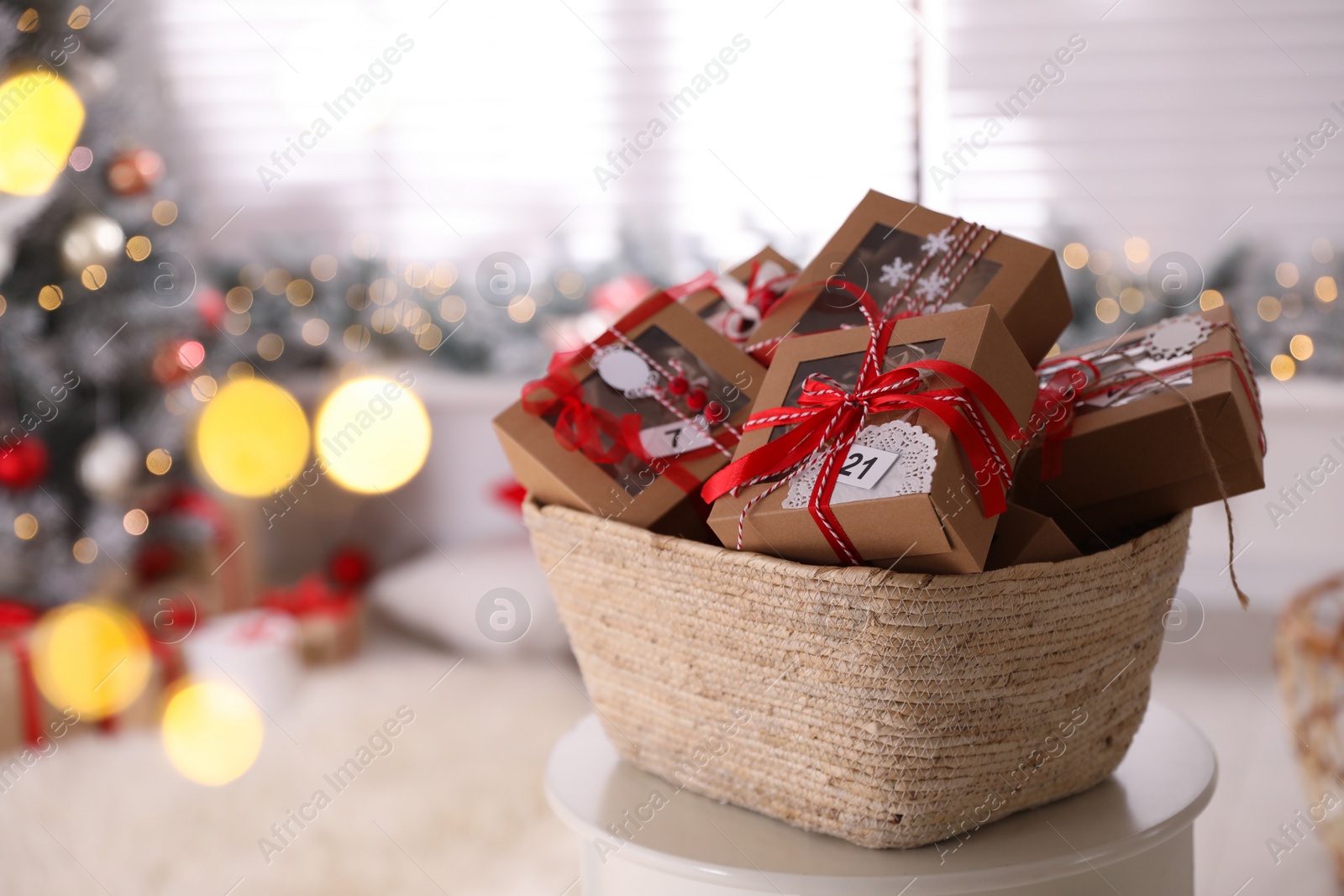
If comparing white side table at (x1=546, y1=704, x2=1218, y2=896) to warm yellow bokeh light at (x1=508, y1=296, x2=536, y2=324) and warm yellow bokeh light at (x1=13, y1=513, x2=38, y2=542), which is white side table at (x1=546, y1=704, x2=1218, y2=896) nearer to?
warm yellow bokeh light at (x1=13, y1=513, x2=38, y2=542)

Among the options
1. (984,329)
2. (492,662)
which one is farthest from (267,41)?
(984,329)

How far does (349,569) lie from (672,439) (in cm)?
191

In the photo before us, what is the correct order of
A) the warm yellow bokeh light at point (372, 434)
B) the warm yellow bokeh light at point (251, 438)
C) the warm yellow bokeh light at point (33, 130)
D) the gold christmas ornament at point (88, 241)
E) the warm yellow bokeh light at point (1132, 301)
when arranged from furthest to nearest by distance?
the warm yellow bokeh light at point (372, 434) < the warm yellow bokeh light at point (251, 438) < the warm yellow bokeh light at point (1132, 301) < the gold christmas ornament at point (88, 241) < the warm yellow bokeh light at point (33, 130)

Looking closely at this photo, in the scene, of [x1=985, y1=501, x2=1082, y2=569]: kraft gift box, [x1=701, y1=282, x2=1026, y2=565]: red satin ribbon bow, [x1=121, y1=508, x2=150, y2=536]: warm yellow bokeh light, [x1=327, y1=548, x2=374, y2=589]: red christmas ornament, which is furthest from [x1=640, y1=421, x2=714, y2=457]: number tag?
[x1=327, y1=548, x2=374, y2=589]: red christmas ornament

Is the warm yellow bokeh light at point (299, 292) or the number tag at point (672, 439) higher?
the number tag at point (672, 439)

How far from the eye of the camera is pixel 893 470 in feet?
2.19

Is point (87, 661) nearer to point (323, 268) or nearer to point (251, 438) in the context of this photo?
point (251, 438)

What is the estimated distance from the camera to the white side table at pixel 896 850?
724 mm

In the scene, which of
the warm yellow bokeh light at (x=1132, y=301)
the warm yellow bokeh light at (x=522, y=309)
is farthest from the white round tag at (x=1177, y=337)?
the warm yellow bokeh light at (x=522, y=309)

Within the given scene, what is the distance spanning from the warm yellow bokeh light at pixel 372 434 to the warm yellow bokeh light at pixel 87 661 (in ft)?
1.96

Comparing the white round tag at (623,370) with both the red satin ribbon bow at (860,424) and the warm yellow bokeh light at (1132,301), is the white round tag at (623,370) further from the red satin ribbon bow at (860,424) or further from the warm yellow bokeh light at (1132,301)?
the warm yellow bokeh light at (1132,301)

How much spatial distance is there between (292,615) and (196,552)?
0.81 ft

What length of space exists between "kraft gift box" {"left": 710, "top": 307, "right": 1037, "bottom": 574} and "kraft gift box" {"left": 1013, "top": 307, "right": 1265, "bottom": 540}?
11cm

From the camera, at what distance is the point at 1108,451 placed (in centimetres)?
80
